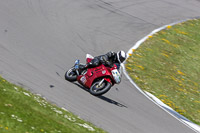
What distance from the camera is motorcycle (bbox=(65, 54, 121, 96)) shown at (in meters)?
12.0

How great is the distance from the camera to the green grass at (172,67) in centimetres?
1527

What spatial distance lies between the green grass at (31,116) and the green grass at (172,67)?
20.2 feet

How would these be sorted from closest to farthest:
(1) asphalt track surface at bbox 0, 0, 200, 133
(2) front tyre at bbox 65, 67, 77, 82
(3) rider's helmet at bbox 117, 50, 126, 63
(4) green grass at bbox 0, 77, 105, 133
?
(4) green grass at bbox 0, 77, 105, 133, (1) asphalt track surface at bbox 0, 0, 200, 133, (3) rider's helmet at bbox 117, 50, 126, 63, (2) front tyre at bbox 65, 67, 77, 82

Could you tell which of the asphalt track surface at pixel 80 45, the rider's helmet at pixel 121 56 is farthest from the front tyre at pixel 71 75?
the rider's helmet at pixel 121 56

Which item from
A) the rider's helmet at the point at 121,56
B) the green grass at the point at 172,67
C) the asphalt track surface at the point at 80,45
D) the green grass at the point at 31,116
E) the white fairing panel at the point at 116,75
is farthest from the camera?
the green grass at the point at 172,67

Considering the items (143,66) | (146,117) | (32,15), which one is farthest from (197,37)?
(146,117)

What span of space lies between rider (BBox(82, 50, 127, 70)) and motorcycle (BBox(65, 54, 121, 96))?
4.9 inches

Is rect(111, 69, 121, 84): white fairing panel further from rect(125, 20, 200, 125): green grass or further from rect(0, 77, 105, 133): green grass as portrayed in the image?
rect(125, 20, 200, 125): green grass

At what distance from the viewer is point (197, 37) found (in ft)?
77.5

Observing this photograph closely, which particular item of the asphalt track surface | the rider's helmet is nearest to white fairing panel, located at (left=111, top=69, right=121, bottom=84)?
the rider's helmet

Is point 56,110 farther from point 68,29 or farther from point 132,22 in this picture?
point 132,22

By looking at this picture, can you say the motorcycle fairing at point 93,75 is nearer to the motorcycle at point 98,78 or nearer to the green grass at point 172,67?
the motorcycle at point 98,78

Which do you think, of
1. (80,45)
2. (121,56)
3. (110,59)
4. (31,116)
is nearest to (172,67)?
(80,45)

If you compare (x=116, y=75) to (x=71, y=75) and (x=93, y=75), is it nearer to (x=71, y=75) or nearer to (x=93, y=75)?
(x=93, y=75)
